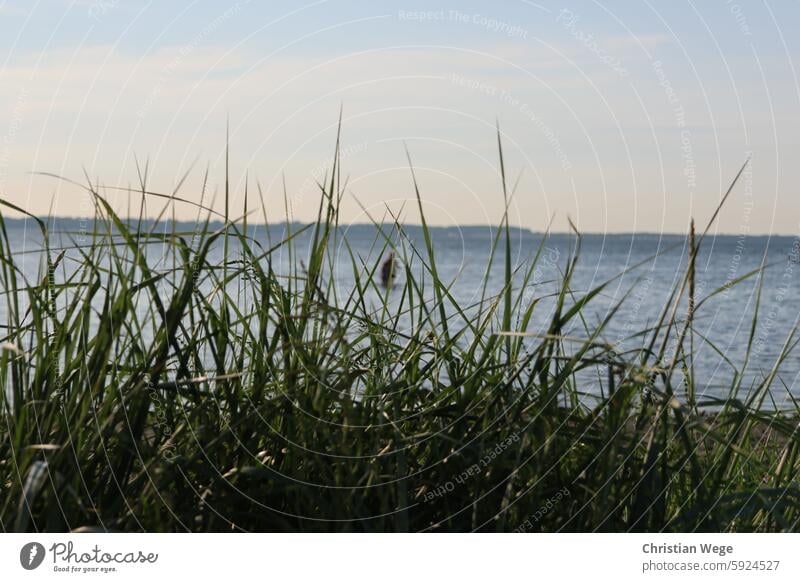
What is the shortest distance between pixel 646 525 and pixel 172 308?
3.28ft

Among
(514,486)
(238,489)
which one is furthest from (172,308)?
(514,486)

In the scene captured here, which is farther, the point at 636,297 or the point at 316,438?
the point at 636,297

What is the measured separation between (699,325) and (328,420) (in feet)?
37.2

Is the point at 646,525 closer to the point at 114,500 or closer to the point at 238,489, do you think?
the point at 238,489

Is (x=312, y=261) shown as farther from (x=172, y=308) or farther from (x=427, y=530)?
(x=427, y=530)

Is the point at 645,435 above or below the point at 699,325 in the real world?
above

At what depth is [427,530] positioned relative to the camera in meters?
1.73

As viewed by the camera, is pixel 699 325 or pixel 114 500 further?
pixel 699 325
